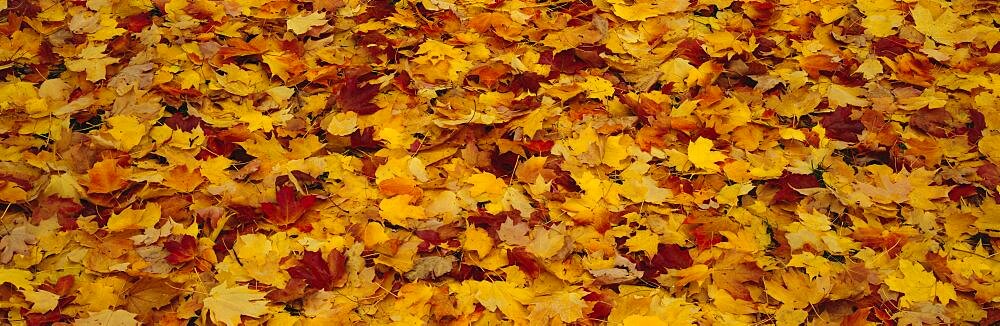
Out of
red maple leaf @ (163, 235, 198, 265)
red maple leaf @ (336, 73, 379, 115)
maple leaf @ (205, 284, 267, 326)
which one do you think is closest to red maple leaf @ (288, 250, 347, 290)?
maple leaf @ (205, 284, 267, 326)

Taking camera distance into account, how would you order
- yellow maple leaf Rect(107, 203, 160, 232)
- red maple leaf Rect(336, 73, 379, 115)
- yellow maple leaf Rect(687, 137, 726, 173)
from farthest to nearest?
red maple leaf Rect(336, 73, 379, 115) → yellow maple leaf Rect(687, 137, 726, 173) → yellow maple leaf Rect(107, 203, 160, 232)

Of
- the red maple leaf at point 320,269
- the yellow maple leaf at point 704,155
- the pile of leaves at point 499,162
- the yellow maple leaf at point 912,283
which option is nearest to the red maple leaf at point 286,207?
the pile of leaves at point 499,162

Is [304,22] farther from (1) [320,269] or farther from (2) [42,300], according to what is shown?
(2) [42,300]

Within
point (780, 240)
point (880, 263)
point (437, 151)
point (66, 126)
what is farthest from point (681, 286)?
point (66, 126)

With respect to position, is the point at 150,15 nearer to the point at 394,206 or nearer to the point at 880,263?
the point at 394,206

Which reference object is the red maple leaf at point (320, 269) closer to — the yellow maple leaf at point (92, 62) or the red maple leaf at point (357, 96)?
the red maple leaf at point (357, 96)

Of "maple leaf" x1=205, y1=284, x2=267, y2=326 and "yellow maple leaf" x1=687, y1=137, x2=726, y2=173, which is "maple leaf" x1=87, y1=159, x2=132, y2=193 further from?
"yellow maple leaf" x1=687, y1=137, x2=726, y2=173

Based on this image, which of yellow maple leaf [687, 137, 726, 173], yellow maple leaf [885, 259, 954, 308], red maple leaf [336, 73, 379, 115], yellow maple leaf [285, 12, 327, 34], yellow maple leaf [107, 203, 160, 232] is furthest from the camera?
yellow maple leaf [285, 12, 327, 34]
